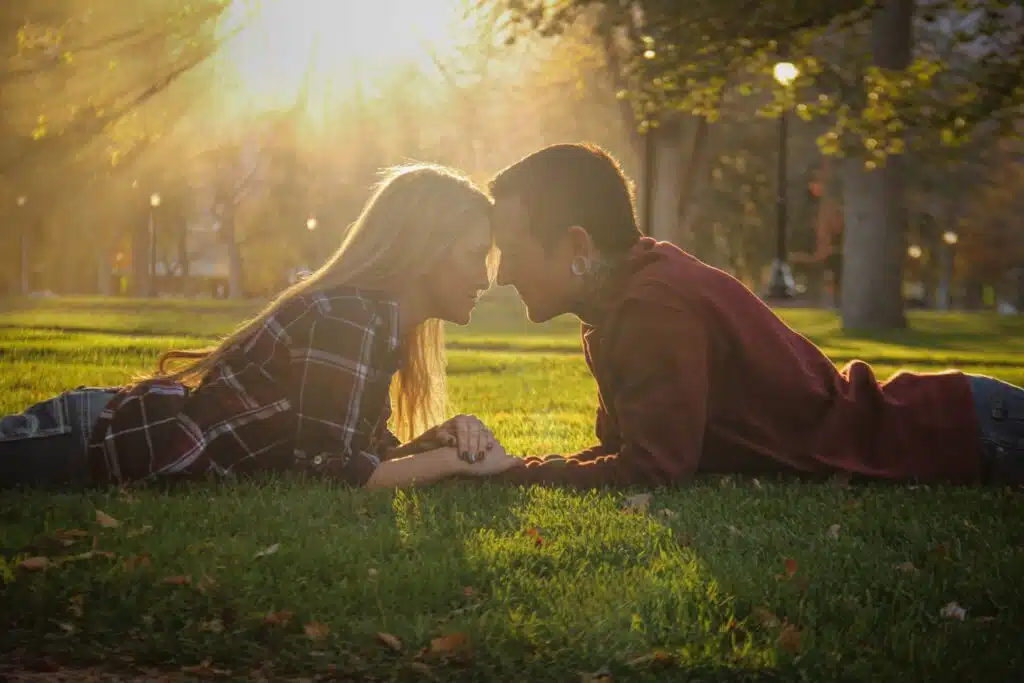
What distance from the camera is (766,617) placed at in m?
3.95

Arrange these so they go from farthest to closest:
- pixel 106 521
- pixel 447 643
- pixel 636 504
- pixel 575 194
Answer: pixel 575 194, pixel 636 504, pixel 106 521, pixel 447 643

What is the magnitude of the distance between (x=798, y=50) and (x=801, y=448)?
12.5 metres

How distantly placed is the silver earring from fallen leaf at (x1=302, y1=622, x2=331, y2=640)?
2404 mm

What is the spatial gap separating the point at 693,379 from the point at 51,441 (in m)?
2.84

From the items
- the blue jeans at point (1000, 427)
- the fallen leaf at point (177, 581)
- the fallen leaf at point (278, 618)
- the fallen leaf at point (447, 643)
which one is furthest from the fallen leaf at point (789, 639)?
the blue jeans at point (1000, 427)

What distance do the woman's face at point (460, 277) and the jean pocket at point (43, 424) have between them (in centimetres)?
171

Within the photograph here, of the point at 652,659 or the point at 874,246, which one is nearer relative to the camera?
the point at 652,659

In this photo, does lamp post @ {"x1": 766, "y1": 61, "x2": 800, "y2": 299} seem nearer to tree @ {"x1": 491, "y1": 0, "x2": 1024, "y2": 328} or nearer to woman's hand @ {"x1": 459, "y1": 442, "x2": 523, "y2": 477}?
tree @ {"x1": 491, "y1": 0, "x2": 1024, "y2": 328}

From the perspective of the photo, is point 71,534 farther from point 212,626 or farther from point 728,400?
point 728,400

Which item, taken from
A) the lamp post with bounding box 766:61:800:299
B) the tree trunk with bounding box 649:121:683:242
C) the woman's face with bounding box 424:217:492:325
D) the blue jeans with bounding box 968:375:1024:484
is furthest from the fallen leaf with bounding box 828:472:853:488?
the tree trunk with bounding box 649:121:683:242

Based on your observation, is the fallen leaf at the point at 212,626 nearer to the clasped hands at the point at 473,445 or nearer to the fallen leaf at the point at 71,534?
the fallen leaf at the point at 71,534

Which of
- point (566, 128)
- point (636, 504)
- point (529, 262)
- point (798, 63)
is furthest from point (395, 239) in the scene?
point (566, 128)

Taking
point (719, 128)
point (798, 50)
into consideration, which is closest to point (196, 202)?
point (719, 128)

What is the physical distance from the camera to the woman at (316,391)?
5609mm
